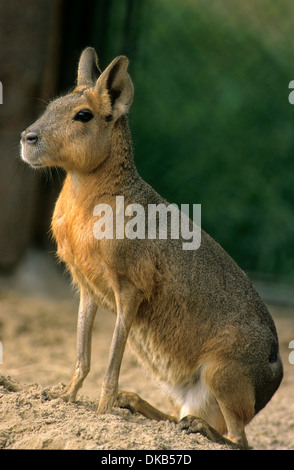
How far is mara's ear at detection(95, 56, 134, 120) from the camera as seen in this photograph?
4152 mm

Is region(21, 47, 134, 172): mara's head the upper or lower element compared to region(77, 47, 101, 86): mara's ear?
lower

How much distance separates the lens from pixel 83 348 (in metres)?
4.32

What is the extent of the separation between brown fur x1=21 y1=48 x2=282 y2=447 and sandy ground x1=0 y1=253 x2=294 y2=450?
0.99ft

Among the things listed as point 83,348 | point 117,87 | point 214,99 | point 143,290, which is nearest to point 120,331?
point 143,290

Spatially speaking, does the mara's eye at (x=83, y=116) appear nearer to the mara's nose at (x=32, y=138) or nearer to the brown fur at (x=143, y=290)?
the brown fur at (x=143, y=290)

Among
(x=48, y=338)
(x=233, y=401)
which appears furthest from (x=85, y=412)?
(x=48, y=338)

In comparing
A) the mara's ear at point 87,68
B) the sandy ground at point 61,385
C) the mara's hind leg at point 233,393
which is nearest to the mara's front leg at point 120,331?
the sandy ground at point 61,385

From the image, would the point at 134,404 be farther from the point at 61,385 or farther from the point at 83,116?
the point at 83,116

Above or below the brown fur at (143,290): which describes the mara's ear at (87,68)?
above

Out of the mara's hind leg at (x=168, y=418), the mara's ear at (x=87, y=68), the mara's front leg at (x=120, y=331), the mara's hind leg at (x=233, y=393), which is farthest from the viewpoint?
the mara's ear at (x=87, y=68)

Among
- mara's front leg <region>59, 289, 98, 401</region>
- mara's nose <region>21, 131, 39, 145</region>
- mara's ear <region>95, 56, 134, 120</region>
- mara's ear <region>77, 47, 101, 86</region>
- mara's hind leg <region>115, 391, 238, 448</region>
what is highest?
mara's ear <region>77, 47, 101, 86</region>

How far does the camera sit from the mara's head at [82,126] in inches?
159

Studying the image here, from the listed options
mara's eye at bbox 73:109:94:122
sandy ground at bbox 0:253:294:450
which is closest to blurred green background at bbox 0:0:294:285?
sandy ground at bbox 0:253:294:450

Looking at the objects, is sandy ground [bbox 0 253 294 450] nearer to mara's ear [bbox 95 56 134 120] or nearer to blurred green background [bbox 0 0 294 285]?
blurred green background [bbox 0 0 294 285]
